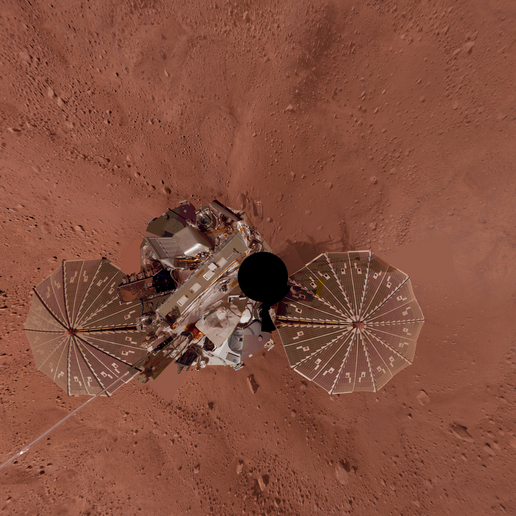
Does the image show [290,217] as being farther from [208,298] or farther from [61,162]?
[61,162]

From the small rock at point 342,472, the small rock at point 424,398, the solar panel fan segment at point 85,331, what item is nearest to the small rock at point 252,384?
the small rock at point 342,472

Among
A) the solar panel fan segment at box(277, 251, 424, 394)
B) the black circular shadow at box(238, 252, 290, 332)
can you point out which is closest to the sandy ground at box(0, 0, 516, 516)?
the solar panel fan segment at box(277, 251, 424, 394)

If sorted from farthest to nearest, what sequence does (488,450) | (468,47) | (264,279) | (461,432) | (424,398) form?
(424,398) → (461,432) → (488,450) → (468,47) → (264,279)

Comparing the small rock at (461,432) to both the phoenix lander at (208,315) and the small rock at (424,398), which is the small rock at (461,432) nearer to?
the small rock at (424,398)

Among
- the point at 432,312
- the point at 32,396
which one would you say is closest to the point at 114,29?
the point at 32,396

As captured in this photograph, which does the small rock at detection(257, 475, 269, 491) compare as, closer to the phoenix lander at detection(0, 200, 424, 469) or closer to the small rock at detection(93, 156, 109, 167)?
the phoenix lander at detection(0, 200, 424, 469)

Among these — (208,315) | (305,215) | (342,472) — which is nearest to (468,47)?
(305,215)

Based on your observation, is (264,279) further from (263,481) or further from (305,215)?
(263,481)

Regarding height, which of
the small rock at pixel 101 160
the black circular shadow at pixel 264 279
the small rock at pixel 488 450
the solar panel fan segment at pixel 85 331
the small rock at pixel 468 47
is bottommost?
the solar panel fan segment at pixel 85 331
